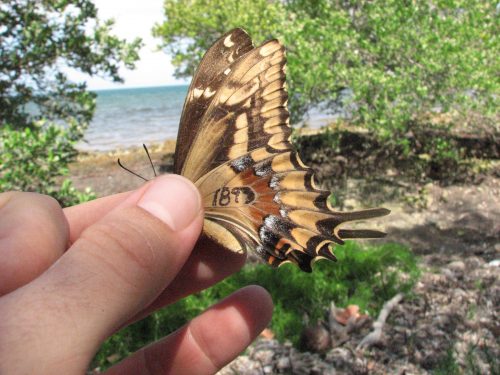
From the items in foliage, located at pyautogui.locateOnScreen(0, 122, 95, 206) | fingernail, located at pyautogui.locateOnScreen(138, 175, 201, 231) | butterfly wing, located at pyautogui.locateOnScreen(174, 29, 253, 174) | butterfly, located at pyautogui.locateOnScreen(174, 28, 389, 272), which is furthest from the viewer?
foliage, located at pyautogui.locateOnScreen(0, 122, 95, 206)

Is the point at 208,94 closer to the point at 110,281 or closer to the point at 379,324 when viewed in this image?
the point at 110,281

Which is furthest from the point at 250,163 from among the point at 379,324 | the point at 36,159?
the point at 36,159

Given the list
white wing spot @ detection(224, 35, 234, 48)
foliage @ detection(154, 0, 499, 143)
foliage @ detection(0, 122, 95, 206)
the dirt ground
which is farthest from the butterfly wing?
foliage @ detection(154, 0, 499, 143)

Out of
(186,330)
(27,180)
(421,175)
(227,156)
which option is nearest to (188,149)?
(227,156)

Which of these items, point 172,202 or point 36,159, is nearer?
point 172,202

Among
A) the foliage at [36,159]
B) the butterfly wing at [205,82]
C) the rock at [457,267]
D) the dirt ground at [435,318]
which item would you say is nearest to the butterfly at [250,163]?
the butterfly wing at [205,82]

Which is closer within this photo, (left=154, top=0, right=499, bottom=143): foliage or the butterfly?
the butterfly

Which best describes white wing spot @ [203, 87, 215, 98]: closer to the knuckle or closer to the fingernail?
the fingernail
